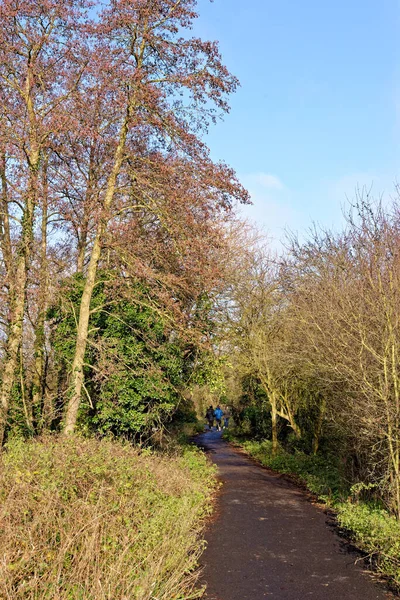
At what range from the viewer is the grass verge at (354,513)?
756cm

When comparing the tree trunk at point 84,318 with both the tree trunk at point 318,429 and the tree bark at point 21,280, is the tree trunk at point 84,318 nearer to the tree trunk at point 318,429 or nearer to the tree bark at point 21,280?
the tree bark at point 21,280

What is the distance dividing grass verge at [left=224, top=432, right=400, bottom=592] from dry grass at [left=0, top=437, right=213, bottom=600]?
117 inches

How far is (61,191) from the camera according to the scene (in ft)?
56.1

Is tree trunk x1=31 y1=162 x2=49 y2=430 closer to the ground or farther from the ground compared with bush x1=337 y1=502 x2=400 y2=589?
farther from the ground

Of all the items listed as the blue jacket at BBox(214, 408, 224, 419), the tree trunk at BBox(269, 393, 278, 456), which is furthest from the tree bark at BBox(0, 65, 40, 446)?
the blue jacket at BBox(214, 408, 224, 419)

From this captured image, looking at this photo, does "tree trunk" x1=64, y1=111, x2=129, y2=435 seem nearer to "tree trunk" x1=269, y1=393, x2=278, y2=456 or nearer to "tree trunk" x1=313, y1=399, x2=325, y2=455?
"tree trunk" x1=313, y1=399, x2=325, y2=455

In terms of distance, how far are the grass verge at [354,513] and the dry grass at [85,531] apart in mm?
2969

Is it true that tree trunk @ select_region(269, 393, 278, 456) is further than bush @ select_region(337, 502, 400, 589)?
Yes

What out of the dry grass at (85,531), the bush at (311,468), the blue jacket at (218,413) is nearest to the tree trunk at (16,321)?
the dry grass at (85,531)

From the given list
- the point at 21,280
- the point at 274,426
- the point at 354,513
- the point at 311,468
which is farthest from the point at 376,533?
the point at 274,426

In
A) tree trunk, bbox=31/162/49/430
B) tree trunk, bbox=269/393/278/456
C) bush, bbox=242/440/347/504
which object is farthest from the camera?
tree trunk, bbox=269/393/278/456

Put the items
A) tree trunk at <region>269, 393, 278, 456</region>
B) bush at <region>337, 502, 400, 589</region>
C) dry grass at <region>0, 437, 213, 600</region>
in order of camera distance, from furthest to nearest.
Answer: tree trunk at <region>269, 393, 278, 456</region>
bush at <region>337, 502, 400, 589</region>
dry grass at <region>0, 437, 213, 600</region>

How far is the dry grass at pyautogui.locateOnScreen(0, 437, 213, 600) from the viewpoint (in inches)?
189

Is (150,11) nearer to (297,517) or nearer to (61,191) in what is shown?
(61,191)
